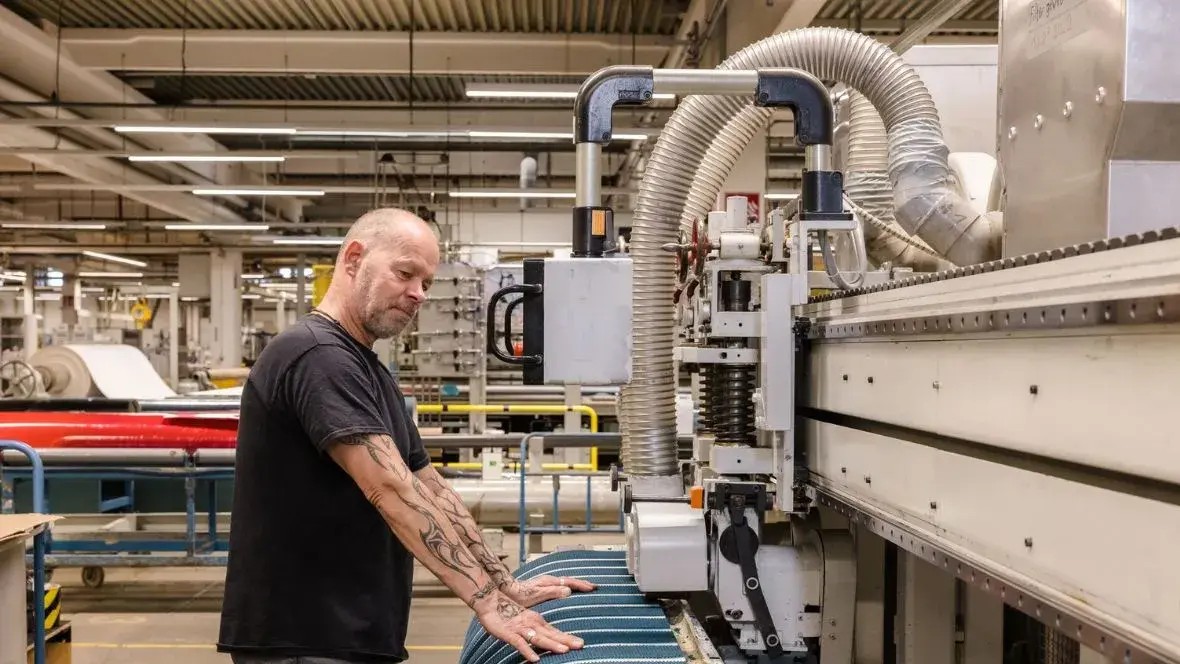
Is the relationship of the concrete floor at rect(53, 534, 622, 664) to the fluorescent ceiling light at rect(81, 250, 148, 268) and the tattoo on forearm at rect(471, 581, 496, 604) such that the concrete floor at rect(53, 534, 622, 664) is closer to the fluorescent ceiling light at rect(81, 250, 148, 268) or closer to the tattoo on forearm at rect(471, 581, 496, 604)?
the tattoo on forearm at rect(471, 581, 496, 604)

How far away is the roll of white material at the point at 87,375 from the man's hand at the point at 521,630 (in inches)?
340

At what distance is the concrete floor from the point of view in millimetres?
5168

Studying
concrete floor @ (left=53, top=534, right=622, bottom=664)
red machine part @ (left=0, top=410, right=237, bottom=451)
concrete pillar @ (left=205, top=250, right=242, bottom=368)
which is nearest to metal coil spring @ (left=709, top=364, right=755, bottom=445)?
concrete floor @ (left=53, top=534, right=622, bottom=664)

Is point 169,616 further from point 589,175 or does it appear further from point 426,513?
point 589,175

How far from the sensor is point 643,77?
7.69ft

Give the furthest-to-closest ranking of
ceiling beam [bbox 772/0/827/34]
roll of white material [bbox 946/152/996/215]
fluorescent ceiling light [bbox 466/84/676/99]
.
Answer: fluorescent ceiling light [bbox 466/84/676/99]
ceiling beam [bbox 772/0/827/34]
roll of white material [bbox 946/152/996/215]

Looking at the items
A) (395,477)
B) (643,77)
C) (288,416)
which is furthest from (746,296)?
(288,416)

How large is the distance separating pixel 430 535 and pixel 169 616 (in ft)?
16.1

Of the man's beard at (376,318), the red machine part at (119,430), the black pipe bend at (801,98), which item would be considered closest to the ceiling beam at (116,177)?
the red machine part at (119,430)

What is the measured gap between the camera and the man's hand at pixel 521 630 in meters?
2.01

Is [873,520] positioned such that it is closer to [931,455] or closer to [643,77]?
[931,455]

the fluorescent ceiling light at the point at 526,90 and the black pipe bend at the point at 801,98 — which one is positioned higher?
the fluorescent ceiling light at the point at 526,90

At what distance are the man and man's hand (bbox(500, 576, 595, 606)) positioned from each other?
34 centimetres

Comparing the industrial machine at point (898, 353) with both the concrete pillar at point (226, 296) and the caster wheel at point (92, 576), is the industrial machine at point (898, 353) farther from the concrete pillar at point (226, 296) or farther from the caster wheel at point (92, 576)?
the concrete pillar at point (226, 296)
